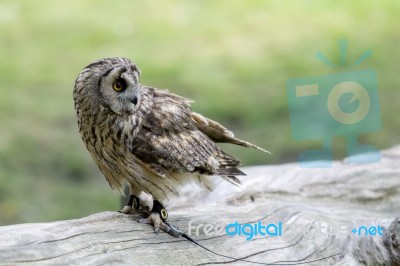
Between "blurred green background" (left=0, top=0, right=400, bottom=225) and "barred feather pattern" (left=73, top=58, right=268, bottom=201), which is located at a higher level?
"blurred green background" (left=0, top=0, right=400, bottom=225)

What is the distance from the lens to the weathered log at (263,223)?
2.11 m

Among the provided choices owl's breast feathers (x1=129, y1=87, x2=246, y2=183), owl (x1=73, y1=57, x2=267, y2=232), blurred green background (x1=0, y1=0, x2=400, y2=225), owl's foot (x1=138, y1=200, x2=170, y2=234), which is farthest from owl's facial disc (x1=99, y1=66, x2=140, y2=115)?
blurred green background (x1=0, y1=0, x2=400, y2=225)

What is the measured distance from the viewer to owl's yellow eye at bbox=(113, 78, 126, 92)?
92.4 inches

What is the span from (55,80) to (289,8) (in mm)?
2277

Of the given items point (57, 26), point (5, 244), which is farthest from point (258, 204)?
point (57, 26)

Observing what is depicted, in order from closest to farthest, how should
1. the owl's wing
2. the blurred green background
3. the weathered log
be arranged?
the weathered log, the owl's wing, the blurred green background

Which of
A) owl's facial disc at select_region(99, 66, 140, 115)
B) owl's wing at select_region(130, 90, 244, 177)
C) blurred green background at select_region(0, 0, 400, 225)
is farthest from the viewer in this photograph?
blurred green background at select_region(0, 0, 400, 225)

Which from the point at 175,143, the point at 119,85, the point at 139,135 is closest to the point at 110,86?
the point at 119,85

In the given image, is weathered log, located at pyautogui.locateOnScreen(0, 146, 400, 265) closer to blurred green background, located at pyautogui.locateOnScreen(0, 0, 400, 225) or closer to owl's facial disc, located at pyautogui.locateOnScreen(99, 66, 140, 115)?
owl's facial disc, located at pyautogui.locateOnScreen(99, 66, 140, 115)

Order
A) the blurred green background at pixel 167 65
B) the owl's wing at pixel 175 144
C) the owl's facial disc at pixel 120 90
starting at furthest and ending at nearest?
the blurred green background at pixel 167 65 → the owl's wing at pixel 175 144 → the owl's facial disc at pixel 120 90

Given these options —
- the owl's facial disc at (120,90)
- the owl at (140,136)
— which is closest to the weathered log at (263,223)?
the owl at (140,136)

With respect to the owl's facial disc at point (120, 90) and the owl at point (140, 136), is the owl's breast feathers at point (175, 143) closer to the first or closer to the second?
the owl at point (140, 136)

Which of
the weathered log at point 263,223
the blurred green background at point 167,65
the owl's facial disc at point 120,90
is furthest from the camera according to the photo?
the blurred green background at point 167,65

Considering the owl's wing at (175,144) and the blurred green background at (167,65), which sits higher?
the blurred green background at (167,65)
